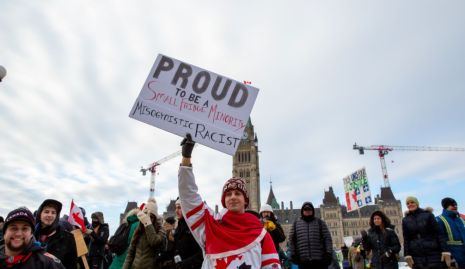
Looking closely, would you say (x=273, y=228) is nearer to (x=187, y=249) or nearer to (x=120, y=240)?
(x=187, y=249)

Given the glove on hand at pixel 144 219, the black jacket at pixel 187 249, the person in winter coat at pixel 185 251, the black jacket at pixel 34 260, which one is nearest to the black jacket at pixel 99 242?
the glove on hand at pixel 144 219

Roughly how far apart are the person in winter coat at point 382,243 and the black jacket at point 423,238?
0.61m

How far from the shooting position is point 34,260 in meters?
2.93

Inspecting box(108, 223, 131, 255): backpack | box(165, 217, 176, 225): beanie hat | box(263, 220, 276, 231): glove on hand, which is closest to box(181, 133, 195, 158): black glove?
box(108, 223, 131, 255): backpack

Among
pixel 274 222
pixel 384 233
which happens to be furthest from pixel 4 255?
pixel 384 233

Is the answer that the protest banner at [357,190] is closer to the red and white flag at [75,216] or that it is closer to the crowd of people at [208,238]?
the crowd of people at [208,238]

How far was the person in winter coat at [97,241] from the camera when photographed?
7207 mm

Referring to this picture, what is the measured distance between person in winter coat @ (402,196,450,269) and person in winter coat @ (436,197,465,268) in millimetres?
249

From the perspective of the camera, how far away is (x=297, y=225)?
23.7 feet

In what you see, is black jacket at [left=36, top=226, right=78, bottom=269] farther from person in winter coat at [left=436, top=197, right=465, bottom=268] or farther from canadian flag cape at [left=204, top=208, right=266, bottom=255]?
person in winter coat at [left=436, top=197, right=465, bottom=268]

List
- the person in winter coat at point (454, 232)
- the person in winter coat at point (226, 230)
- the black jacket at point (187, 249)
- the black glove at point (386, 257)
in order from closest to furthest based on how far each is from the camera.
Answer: the person in winter coat at point (226, 230) < the black jacket at point (187, 249) < the person in winter coat at point (454, 232) < the black glove at point (386, 257)

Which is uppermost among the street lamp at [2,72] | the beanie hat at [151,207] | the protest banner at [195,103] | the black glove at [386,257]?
the street lamp at [2,72]

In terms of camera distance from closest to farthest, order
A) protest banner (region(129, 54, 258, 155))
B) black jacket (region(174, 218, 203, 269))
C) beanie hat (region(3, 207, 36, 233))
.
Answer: beanie hat (region(3, 207, 36, 233))
protest banner (region(129, 54, 258, 155))
black jacket (region(174, 218, 203, 269))

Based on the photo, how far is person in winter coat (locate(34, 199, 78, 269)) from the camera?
180 inches
